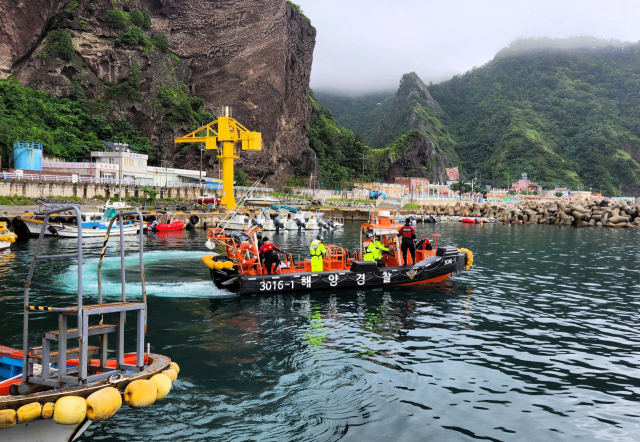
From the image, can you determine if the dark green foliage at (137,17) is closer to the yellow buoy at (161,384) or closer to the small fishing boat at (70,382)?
the small fishing boat at (70,382)

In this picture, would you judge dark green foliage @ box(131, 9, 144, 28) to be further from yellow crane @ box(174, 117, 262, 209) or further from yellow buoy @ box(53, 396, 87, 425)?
yellow buoy @ box(53, 396, 87, 425)

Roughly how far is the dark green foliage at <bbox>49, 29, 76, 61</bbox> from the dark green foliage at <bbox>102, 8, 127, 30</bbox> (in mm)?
7390

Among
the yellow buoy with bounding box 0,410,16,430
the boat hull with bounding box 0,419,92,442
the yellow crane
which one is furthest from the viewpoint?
the yellow crane

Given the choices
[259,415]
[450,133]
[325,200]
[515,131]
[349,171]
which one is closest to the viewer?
[259,415]

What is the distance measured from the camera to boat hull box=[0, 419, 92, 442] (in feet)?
18.4

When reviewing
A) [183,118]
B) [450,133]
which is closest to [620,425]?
[183,118]

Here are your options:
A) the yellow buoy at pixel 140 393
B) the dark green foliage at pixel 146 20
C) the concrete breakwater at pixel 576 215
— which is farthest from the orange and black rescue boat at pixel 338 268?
the dark green foliage at pixel 146 20

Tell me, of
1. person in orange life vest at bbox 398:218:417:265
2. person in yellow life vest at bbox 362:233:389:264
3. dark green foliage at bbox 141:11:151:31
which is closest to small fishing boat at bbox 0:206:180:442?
person in yellow life vest at bbox 362:233:389:264

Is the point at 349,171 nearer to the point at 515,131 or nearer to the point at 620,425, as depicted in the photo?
the point at 515,131

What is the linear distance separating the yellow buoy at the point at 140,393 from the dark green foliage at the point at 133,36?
79812 mm

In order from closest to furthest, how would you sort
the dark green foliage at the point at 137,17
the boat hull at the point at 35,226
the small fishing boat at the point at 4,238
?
the small fishing boat at the point at 4,238 → the boat hull at the point at 35,226 → the dark green foliage at the point at 137,17

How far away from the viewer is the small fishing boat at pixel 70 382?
18.1 ft

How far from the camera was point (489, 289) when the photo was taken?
1945 centimetres

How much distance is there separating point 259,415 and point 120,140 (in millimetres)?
66197
